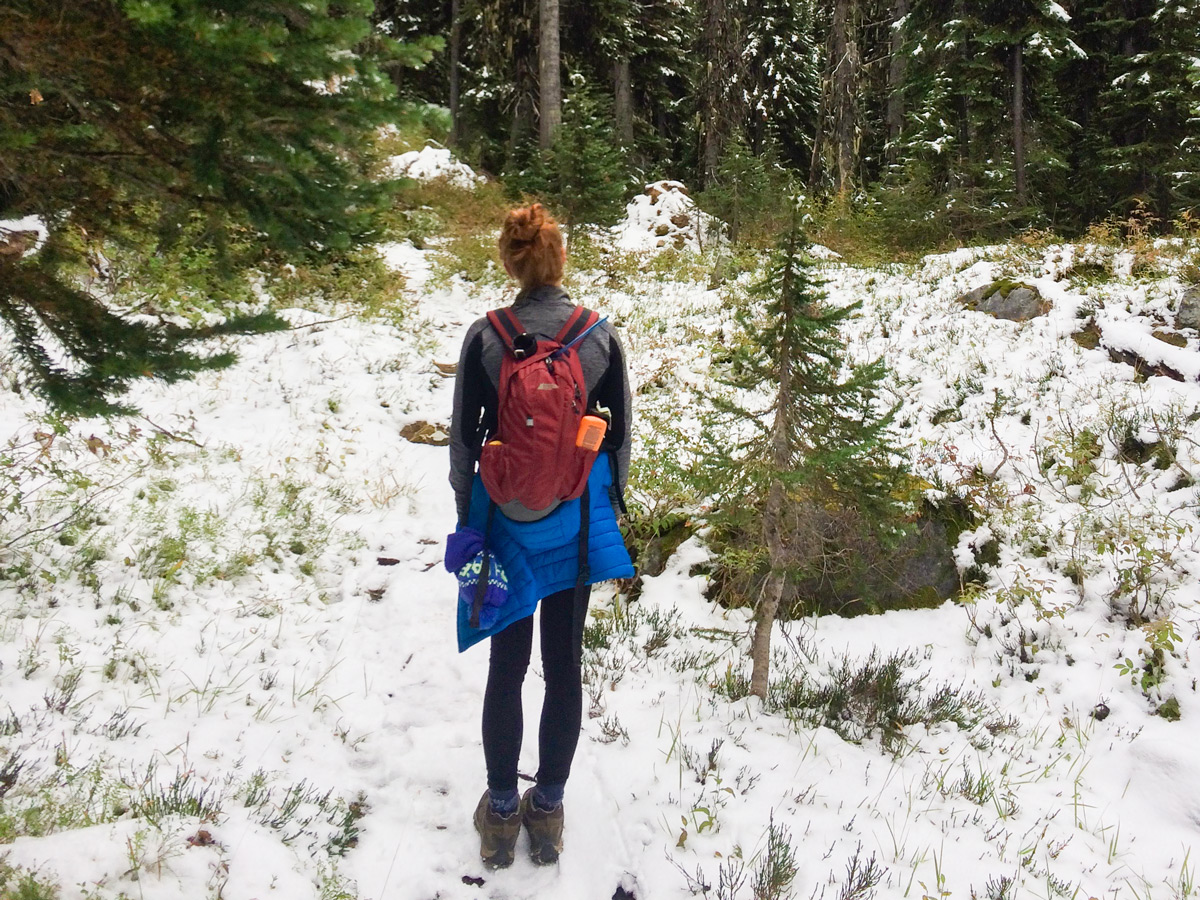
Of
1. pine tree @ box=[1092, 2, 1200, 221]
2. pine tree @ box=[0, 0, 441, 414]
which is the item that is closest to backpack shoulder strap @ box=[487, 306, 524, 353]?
pine tree @ box=[0, 0, 441, 414]

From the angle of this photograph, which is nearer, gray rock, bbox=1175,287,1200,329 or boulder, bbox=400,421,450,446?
gray rock, bbox=1175,287,1200,329

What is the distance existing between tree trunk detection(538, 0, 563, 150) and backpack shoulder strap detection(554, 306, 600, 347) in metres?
13.9

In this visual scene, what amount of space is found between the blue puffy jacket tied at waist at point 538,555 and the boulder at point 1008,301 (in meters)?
7.77

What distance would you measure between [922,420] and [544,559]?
18.8 feet

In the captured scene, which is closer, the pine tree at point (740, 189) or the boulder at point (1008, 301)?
the boulder at point (1008, 301)

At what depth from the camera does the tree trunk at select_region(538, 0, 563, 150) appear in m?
15.1

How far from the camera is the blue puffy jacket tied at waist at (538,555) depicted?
8.58 feet

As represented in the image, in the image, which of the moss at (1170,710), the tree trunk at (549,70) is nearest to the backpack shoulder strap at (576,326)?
the moss at (1170,710)

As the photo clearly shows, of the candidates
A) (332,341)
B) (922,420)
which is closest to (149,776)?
(332,341)

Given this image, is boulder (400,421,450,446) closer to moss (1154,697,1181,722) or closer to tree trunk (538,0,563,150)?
moss (1154,697,1181,722)

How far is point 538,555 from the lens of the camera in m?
2.67

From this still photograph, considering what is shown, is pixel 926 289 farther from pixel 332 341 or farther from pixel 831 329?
pixel 332 341

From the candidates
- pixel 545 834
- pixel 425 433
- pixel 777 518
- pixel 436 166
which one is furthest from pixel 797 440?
pixel 436 166

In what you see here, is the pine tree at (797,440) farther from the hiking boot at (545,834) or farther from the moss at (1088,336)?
the moss at (1088,336)
